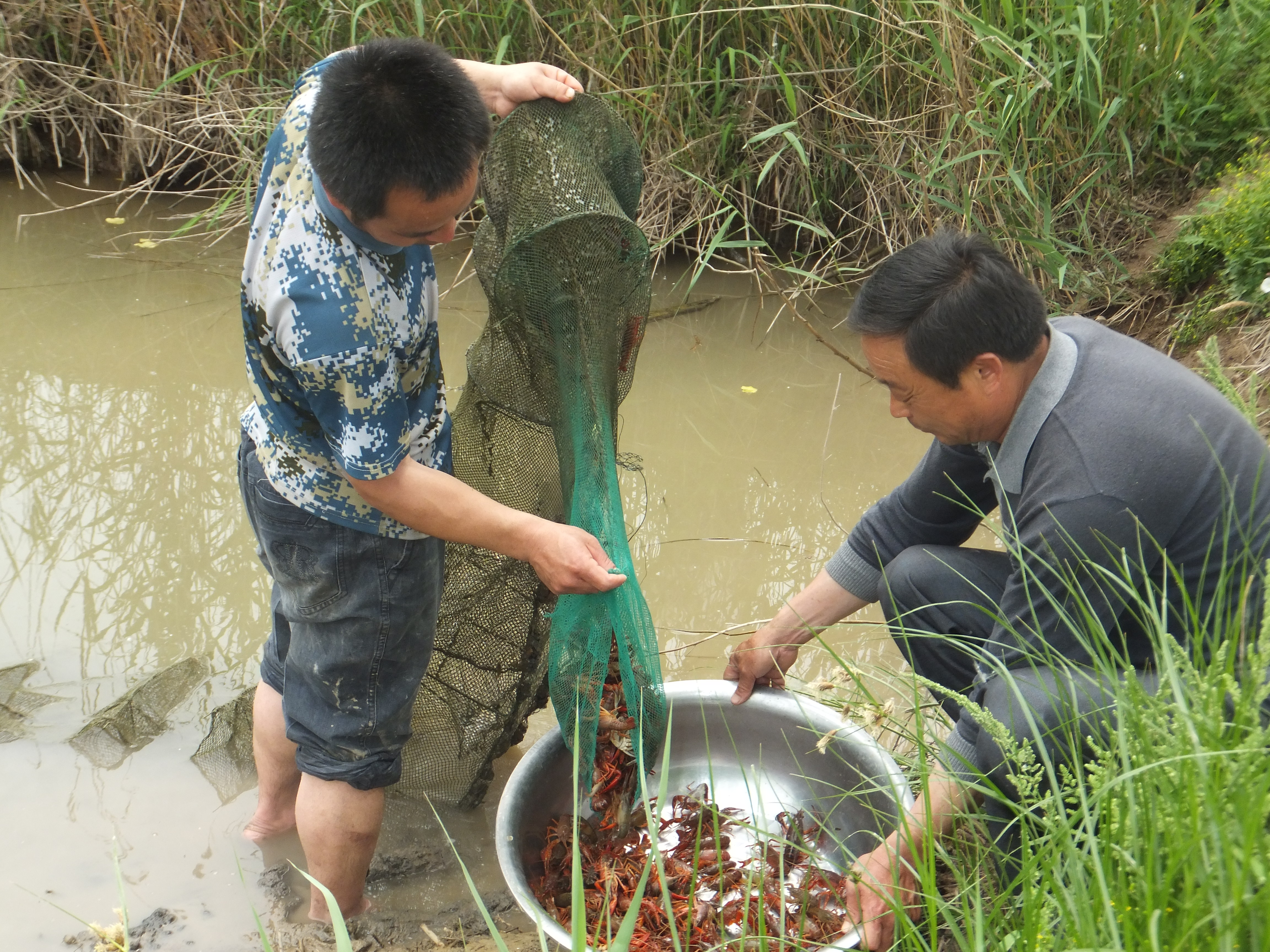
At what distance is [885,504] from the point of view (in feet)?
9.00

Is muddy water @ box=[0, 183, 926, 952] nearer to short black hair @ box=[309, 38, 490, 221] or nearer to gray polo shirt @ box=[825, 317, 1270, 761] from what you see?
gray polo shirt @ box=[825, 317, 1270, 761]

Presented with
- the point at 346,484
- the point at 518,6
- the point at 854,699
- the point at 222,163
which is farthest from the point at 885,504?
the point at 222,163

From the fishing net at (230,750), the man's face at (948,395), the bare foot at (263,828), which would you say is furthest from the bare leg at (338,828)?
the man's face at (948,395)

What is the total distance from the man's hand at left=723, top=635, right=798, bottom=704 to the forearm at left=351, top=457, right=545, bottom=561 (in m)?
0.80

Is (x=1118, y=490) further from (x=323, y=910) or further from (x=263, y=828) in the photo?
(x=263, y=828)

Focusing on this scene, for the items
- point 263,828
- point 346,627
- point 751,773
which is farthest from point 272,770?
point 751,773

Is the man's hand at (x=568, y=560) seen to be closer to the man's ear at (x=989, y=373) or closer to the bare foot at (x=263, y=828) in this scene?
the man's ear at (x=989, y=373)

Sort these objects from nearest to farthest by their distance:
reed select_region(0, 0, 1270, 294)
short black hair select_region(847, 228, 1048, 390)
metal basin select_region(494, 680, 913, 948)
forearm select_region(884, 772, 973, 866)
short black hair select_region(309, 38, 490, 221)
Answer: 1. short black hair select_region(309, 38, 490, 221)
2. forearm select_region(884, 772, 973, 866)
3. short black hair select_region(847, 228, 1048, 390)
4. metal basin select_region(494, 680, 913, 948)
5. reed select_region(0, 0, 1270, 294)

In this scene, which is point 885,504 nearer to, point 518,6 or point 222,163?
point 518,6

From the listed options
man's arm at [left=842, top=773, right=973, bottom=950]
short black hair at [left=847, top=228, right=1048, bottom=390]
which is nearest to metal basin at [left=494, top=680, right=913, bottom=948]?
man's arm at [left=842, top=773, right=973, bottom=950]

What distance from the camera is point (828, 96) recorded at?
4.87 metres

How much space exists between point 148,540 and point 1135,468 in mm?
3132

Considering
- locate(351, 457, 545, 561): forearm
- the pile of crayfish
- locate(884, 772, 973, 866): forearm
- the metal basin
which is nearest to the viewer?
locate(884, 772, 973, 866): forearm

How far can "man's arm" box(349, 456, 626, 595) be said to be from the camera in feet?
6.36
